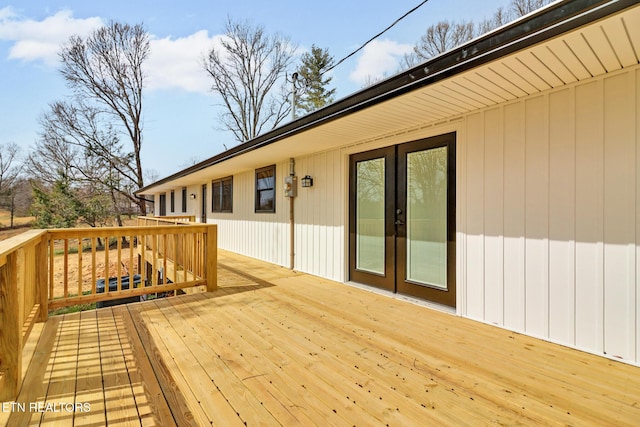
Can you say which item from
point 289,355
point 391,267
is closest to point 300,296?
point 391,267

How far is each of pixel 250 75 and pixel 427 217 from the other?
14.2m

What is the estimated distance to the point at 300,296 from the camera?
407cm

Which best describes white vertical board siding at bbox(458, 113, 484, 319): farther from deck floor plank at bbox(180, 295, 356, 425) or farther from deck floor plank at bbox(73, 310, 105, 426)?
deck floor plank at bbox(73, 310, 105, 426)

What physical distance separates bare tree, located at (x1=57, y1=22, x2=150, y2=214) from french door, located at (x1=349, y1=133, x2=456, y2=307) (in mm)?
16947

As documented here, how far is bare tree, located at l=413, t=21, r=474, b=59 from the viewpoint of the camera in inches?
320

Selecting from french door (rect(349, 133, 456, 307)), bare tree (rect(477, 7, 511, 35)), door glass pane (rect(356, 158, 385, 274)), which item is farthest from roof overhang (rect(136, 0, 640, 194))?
bare tree (rect(477, 7, 511, 35))

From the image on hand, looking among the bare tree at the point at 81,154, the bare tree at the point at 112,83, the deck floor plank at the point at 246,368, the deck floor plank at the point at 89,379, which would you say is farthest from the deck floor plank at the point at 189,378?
the bare tree at the point at 112,83

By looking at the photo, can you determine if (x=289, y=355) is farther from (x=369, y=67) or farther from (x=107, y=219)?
(x=107, y=219)

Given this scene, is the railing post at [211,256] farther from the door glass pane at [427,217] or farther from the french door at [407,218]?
the door glass pane at [427,217]

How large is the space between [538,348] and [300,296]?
2.56m

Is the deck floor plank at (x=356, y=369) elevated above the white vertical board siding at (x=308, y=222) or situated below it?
below

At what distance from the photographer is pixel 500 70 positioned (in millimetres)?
2207

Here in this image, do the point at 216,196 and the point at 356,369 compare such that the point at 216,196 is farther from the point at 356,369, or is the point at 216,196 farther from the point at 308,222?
the point at 356,369

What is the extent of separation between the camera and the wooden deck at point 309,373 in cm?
170
